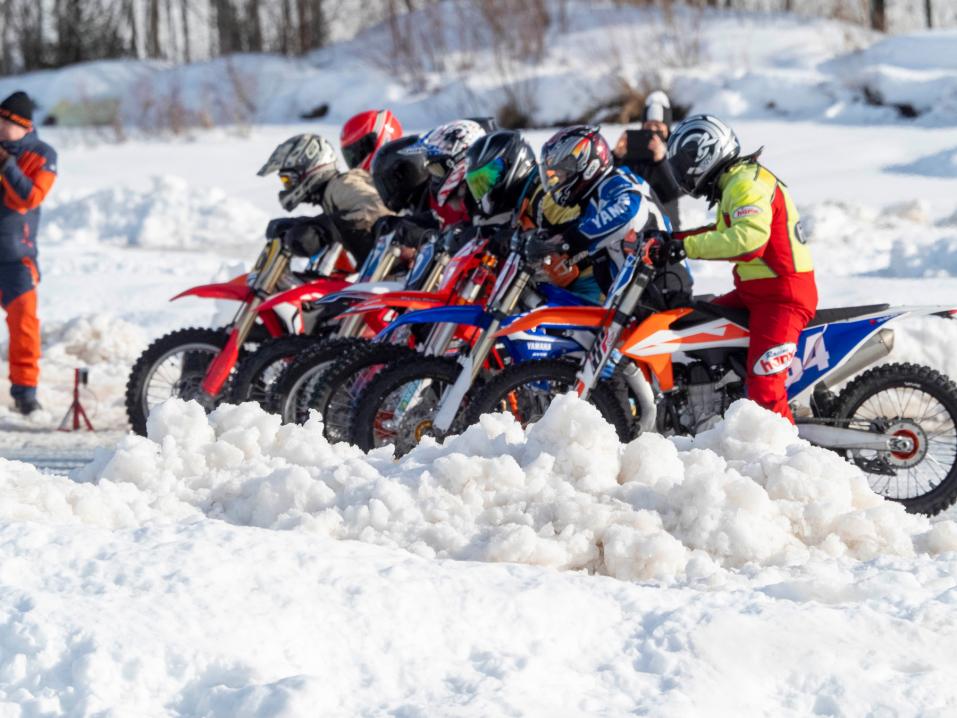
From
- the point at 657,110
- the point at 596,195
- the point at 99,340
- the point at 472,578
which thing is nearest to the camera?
the point at 472,578

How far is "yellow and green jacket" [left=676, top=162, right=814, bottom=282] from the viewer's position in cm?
652

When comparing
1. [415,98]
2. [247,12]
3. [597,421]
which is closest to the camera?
[597,421]

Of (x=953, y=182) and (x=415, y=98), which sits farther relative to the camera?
(x=415, y=98)

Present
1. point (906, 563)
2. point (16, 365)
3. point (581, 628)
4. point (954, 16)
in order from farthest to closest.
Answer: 1. point (954, 16)
2. point (16, 365)
3. point (906, 563)
4. point (581, 628)

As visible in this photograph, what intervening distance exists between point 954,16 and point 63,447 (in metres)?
22.5

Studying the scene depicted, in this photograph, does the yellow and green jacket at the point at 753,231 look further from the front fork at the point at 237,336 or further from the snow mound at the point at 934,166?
the snow mound at the point at 934,166

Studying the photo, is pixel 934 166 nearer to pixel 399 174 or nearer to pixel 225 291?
pixel 399 174

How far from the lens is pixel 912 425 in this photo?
6.59m

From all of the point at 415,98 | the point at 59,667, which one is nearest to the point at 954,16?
the point at 415,98

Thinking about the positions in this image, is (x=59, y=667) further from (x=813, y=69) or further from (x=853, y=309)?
(x=813, y=69)

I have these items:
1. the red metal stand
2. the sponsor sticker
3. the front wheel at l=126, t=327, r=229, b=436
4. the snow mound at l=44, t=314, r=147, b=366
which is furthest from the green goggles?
the snow mound at l=44, t=314, r=147, b=366

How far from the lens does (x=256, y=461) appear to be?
520 centimetres

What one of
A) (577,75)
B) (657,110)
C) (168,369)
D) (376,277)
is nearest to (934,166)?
(577,75)

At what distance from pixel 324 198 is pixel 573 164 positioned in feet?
6.90
